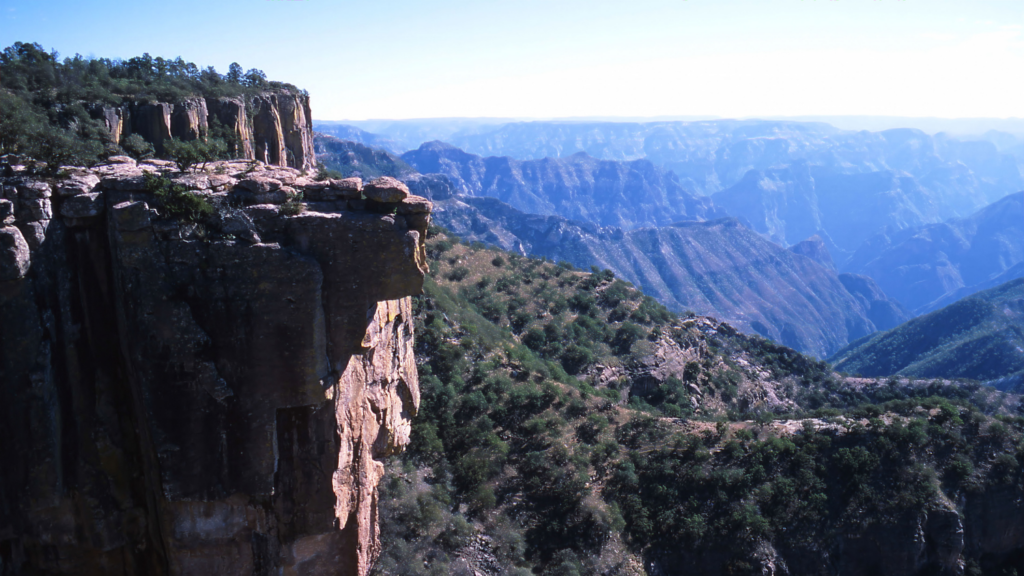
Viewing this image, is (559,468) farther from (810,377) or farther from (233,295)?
(810,377)

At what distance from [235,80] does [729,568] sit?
49.7 metres

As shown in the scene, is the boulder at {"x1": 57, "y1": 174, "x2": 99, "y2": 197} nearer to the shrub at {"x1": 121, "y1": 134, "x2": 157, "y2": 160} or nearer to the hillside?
the shrub at {"x1": 121, "y1": 134, "x2": 157, "y2": 160}

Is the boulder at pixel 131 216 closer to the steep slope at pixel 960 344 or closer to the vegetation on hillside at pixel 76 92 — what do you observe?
the vegetation on hillside at pixel 76 92

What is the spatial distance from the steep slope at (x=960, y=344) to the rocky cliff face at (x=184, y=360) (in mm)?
104397

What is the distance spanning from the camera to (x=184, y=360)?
1302cm

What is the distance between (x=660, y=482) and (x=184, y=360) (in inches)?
1037

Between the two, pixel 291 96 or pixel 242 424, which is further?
pixel 291 96

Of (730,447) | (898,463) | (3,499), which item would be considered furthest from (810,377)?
(3,499)

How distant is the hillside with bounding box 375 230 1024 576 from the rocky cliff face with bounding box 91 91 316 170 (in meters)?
15.5

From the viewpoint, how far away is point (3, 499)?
13.1 m

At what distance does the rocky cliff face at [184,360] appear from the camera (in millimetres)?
12961

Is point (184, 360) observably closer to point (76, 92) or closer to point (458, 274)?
point (76, 92)

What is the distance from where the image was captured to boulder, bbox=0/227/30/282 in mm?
12195

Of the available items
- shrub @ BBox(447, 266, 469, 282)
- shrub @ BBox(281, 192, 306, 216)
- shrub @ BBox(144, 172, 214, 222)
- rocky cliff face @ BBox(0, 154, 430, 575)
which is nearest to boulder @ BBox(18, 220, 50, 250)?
rocky cliff face @ BBox(0, 154, 430, 575)
